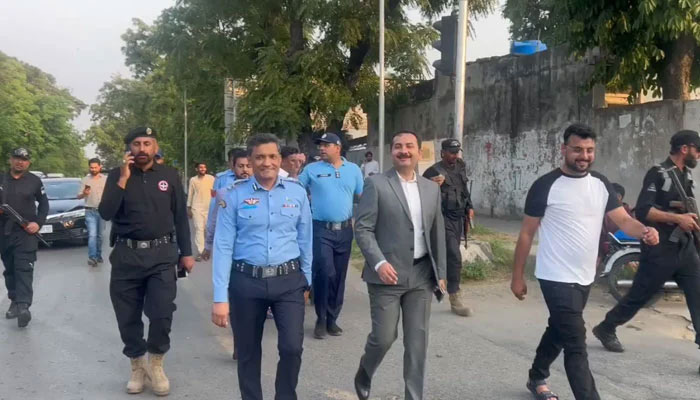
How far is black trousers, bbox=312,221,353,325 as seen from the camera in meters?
6.44

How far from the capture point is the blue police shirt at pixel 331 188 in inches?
256

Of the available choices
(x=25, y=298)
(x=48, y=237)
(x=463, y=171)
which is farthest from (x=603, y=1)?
(x=48, y=237)

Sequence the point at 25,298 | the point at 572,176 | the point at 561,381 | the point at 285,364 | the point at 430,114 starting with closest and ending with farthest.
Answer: the point at 285,364 < the point at 572,176 < the point at 561,381 < the point at 25,298 < the point at 430,114

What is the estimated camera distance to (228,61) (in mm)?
21953

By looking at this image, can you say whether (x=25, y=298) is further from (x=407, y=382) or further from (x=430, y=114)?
(x=430, y=114)

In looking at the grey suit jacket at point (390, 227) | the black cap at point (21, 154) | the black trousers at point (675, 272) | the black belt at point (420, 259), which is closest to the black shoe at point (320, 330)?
the grey suit jacket at point (390, 227)

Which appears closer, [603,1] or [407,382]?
[407,382]

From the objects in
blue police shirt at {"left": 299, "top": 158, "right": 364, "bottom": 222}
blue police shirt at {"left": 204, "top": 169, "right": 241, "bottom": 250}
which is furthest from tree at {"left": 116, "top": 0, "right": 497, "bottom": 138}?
blue police shirt at {"left": 299, "top": 158, "right": 364, "bottom": 222}

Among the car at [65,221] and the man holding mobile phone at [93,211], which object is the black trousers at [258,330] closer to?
the man holding mobile phone at [93,211]

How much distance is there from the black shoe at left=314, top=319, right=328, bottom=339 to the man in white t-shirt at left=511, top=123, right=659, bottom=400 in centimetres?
273

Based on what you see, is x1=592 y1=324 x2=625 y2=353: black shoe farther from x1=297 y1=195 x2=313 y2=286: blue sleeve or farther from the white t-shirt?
x1=297 y1=195 x2=313 y2=286: blue sleeve

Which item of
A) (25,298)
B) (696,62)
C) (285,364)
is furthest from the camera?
(696,62)

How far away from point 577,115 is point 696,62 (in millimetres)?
2659

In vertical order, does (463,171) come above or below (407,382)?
above
